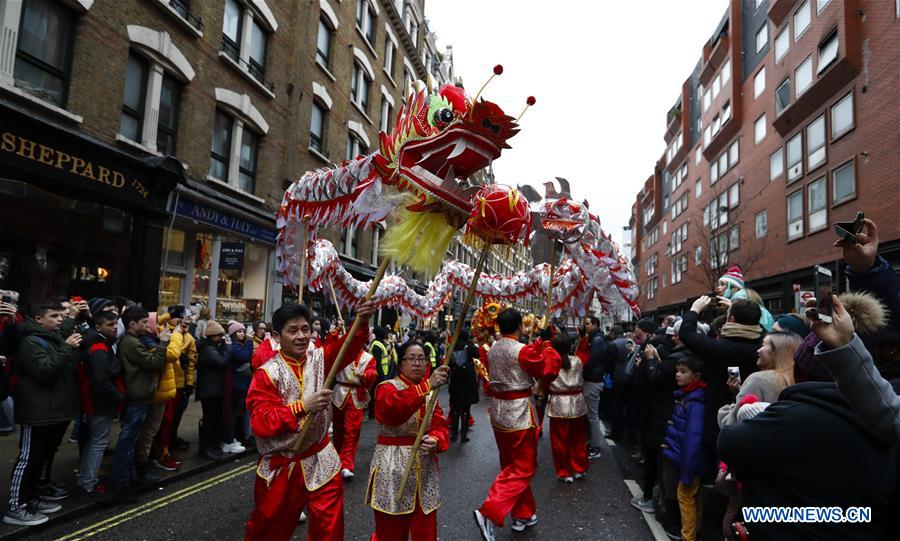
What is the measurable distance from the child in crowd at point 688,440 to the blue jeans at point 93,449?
17.9 ft

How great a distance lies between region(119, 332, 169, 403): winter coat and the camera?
530 centimetres

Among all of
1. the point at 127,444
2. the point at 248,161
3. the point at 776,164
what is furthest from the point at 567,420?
the point at 776,164

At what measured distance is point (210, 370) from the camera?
6.67m

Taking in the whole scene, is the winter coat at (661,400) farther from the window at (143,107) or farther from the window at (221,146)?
the window at (221,146)

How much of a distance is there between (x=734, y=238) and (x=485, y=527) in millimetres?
26222

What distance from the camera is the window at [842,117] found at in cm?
1631

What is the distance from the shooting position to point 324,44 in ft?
57.9

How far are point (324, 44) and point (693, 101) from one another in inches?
1141

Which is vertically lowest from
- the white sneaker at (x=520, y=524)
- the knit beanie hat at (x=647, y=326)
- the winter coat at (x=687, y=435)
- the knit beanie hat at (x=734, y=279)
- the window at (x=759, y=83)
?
the white sneaker at (x=520, y=524)

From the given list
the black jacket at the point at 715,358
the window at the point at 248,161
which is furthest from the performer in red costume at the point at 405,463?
the window at the point at 248,161

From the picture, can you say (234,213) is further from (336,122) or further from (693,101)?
(693,101)

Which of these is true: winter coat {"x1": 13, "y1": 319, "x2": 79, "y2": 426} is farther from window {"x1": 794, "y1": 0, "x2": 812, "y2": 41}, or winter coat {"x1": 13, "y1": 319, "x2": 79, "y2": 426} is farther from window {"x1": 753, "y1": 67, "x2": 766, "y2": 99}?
window {"x1": 753, "y1": 67, "x2": 766, "y2": 99}

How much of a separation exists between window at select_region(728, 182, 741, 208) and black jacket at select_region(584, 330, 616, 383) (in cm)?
2153

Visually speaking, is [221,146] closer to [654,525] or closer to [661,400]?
[661,400]
